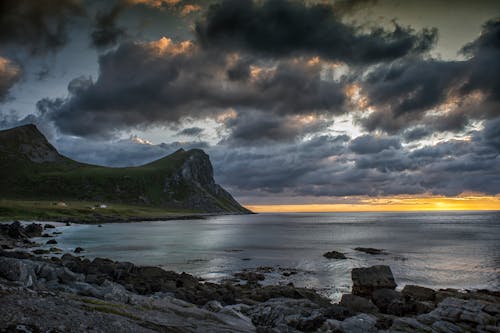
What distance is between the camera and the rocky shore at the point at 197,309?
1316 centimetres

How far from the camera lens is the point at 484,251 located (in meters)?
78.8

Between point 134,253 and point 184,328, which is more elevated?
point 184,328

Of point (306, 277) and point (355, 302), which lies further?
point (306, 277)

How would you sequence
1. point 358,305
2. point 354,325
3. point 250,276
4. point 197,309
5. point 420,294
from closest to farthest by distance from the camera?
point 354,325
point 197,309
point 358,305
point 420,294
point 250,276

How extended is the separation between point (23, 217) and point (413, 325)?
161 meters

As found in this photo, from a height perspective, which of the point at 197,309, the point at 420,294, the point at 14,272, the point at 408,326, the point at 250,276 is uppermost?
the point at 14,272

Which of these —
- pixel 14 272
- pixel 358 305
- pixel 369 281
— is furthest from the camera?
pixel 369 281

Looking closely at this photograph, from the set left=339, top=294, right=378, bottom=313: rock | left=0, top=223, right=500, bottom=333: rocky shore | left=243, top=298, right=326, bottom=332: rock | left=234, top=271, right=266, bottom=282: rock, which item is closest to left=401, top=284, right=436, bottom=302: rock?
left=0, top=223, right=500, bottom=333: rocky shore

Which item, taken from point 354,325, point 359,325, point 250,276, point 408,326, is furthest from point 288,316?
point 250,276

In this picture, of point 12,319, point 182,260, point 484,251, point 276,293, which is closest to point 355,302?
point 276,293

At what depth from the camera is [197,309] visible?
786 inches

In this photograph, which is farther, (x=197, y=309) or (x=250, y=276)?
(x=250, y=276)

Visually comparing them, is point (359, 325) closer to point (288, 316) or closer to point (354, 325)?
point (354, 325)

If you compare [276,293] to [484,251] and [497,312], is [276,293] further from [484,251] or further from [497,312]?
[484,251]
